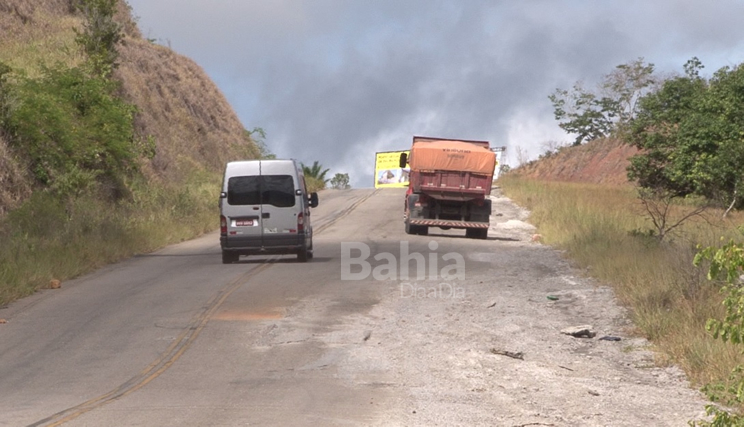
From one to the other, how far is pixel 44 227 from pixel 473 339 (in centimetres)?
1560

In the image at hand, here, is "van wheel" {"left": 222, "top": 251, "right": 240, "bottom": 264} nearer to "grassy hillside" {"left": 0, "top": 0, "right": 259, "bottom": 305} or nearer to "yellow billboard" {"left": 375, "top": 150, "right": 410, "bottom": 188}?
"grassy hillside" {"left": 0, "top": 0, "right": 259, "bottom": 305}

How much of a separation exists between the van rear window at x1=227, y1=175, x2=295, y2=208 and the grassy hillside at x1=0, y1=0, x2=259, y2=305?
3.72 meters

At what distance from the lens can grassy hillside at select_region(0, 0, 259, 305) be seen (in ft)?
79.9

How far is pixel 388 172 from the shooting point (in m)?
71.6

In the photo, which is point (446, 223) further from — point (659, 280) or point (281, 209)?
point (659, 280)

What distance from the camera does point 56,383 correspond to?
10922mm

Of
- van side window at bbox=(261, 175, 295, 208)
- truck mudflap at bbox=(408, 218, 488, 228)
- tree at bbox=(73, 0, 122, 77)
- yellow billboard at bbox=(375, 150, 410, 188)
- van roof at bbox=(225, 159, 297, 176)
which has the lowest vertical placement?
truck mudflap at bbox=(408, 218, 488, 228)

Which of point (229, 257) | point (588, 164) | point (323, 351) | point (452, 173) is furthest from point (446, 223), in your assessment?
point (588, 164)

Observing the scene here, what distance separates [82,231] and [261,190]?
640cm

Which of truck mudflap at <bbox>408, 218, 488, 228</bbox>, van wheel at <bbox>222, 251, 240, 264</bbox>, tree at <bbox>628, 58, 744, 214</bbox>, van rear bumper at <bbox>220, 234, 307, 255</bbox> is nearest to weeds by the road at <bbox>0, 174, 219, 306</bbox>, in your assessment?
van wheel at <bbox>222, 251, 240, 264</bbox>

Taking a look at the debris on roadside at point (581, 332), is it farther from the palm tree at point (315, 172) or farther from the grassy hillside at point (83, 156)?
the palm tree at point (315, 172)

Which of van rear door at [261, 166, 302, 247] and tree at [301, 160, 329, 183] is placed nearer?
van rear door at [261, 166, 302, 247]

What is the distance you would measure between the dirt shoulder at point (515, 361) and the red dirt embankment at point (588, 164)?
59946mm

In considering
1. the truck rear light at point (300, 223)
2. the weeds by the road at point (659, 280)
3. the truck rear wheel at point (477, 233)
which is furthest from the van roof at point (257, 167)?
the truck rear wheel at point (477, 233)
